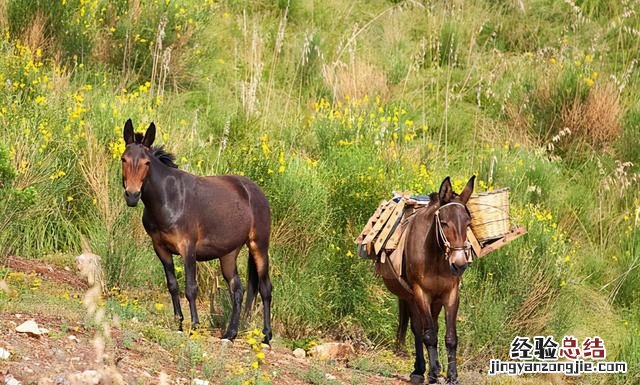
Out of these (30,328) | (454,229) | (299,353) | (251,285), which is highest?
(454,229)

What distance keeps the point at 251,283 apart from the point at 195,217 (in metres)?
1.03

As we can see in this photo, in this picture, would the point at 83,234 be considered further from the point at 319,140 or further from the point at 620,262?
the point at 620,262

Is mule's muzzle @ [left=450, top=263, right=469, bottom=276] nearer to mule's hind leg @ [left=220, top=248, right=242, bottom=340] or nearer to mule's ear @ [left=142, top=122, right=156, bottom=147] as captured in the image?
mule's hind leg @ [left=220, top=248, right=242, bottom=340]

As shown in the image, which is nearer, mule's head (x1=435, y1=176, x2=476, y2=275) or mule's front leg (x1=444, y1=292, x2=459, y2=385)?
mule's head (x1=435, y1=176, x2=476, y2=275)

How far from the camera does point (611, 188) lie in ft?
53.5

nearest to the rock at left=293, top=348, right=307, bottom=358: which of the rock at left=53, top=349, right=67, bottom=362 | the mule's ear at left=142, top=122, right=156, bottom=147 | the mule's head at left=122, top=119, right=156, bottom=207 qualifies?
the mule's head at left=122, top=119, right=156, bottom=207

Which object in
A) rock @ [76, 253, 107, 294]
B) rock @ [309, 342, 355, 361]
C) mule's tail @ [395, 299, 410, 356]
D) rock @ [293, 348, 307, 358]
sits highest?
mule's tail @ [395, 299, 410, 356]

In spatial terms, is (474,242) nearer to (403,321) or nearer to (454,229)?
(454,229)

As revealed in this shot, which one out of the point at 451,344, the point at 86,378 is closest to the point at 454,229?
the point at 451,344

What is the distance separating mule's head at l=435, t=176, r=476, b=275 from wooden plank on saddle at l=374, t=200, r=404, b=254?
2.44 feet

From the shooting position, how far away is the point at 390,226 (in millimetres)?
10055

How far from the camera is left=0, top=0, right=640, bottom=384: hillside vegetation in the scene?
12773mm

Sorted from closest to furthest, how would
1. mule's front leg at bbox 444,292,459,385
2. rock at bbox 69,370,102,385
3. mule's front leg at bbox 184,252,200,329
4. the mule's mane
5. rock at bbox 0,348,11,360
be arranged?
rock at bbox 69,370,102,385, rock at bbox 0,348,11,360, mule's front leg at bbox 444,292,459,385, mule's front leg at bbox 184,252,200,329, the mule's mane

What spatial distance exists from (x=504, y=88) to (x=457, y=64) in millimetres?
1215
